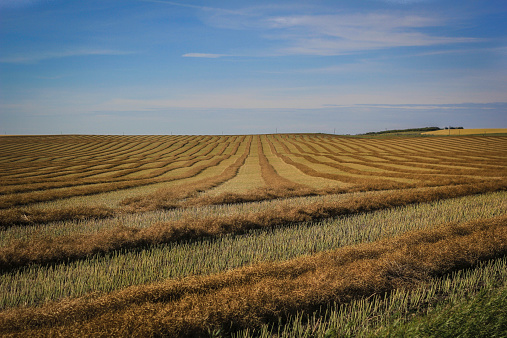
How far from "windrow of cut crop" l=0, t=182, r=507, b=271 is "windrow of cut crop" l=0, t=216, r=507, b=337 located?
338cm

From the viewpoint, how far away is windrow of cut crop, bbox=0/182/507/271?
8.07 m

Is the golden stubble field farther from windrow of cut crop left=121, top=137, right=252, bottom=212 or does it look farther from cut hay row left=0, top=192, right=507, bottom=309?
windrow of cut crop left=121, top=137, right=252, bottom=212

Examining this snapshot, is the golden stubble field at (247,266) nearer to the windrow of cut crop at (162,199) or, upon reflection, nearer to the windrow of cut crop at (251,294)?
the windrow of cut crop at (251,294)

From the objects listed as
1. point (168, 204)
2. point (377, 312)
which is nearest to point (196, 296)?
point (377, 312)

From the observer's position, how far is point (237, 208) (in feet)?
47.4

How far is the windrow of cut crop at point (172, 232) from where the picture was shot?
8.07 metres

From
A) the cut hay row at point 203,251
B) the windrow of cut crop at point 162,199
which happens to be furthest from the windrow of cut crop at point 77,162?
the cut hay row at point 203,251

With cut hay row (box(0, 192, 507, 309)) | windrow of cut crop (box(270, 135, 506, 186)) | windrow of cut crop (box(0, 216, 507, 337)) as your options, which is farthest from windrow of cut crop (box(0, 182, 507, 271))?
windrow of cut crop (box(270, 135, 506, 186))

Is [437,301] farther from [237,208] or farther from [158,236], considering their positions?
[237,208]

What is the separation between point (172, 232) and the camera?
9836mm

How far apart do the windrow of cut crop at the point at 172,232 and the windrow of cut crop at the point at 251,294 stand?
3.38m

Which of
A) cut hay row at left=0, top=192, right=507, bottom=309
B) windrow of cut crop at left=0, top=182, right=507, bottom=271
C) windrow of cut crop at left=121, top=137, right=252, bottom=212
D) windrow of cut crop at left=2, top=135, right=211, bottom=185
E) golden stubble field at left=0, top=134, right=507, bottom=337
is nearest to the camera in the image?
golden stubble field at left=0, top=134, right=507, bottom=337

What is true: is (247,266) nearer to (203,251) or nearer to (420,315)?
(203,251)

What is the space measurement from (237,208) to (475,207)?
34.9 feet
